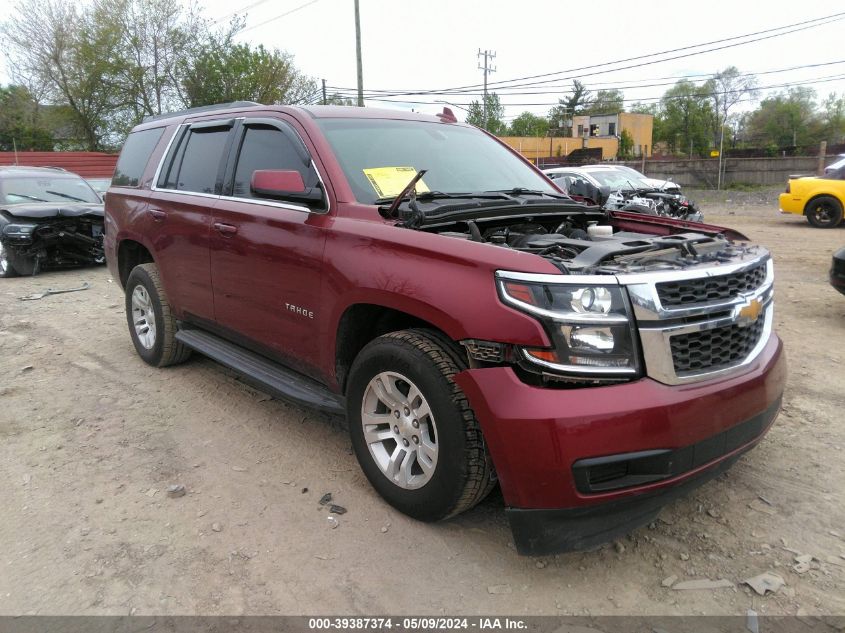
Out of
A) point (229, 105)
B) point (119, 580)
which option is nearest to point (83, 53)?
point (229, 105)

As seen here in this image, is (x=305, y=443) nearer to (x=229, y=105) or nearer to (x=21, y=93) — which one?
(x=229, y=105)

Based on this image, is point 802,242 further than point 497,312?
Yes

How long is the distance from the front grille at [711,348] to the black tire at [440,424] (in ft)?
2.75

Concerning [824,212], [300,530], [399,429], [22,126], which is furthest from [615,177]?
[22,126]

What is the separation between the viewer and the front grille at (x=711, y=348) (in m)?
2.40

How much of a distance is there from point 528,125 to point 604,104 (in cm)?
1122

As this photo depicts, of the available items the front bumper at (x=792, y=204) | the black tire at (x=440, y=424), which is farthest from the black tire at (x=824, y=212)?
the black tire at (x=440, y=424)

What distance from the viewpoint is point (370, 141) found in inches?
145

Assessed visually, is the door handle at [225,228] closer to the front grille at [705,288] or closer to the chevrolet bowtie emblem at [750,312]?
the front grille at [705,288]

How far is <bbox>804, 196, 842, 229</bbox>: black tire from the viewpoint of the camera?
46.4ft

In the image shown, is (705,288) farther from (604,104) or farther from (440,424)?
(604,104)

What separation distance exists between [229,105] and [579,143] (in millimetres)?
60522

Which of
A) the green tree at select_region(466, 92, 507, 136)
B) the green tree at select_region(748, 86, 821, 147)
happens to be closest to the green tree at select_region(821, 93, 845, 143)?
the green tree at select_region(748, 86, 821, 147)

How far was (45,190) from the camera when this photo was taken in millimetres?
10703
